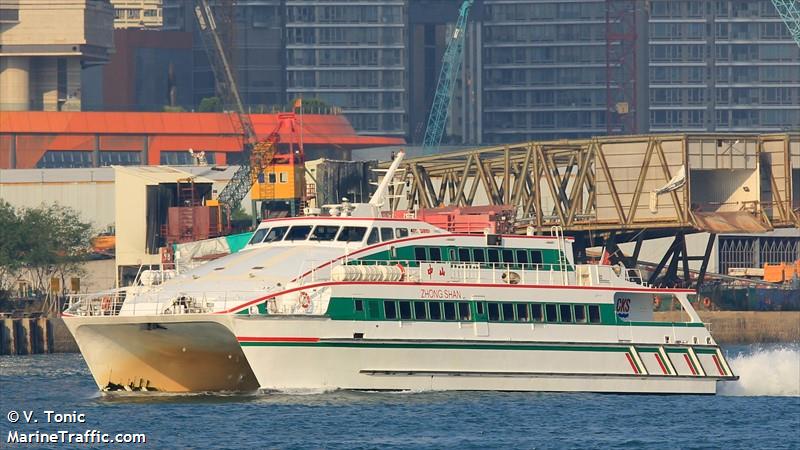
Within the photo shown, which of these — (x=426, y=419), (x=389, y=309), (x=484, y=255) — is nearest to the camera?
(x=426, y=419)

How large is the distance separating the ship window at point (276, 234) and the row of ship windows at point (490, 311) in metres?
5.57

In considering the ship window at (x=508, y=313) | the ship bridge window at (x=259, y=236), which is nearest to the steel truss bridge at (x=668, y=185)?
the ship bridge window at (x=259, y=236)

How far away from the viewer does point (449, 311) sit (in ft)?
197

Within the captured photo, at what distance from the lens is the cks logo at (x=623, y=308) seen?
63062mm

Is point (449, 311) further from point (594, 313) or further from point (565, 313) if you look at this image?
point (594, 313)

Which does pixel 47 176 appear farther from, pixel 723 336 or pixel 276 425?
pixel 276 425

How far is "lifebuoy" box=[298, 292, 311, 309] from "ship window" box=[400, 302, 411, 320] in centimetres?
304

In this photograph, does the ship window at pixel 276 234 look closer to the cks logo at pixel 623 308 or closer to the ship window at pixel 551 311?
the ship window at pixel 551 311

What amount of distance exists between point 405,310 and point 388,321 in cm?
74

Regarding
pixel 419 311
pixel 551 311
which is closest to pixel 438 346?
pixel 419 311

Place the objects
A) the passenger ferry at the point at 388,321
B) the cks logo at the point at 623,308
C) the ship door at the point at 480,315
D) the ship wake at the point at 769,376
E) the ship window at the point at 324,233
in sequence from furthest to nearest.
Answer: the ship wake at the point at 769,376 < the cks logo at the point at 623,308 < the ship window at the point at 324,233 < the ship door at the point at 480,315 < the passenger ferry at the point at 388,321

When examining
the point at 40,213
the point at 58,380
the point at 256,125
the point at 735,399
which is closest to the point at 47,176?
the point at 40,213

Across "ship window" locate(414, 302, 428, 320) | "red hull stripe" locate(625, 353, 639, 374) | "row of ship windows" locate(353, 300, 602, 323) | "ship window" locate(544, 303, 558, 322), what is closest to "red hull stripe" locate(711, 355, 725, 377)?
"red hull stripe" locate(625, 353, 639, 374)

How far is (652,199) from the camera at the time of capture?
95.9 m
